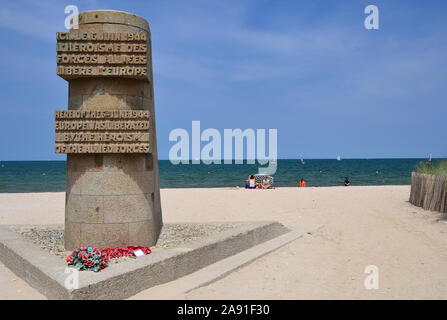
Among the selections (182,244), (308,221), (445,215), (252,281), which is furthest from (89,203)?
(445,215)

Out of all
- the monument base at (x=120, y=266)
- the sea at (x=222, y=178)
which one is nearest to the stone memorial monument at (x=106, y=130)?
the monument base at (x=120, y=266)

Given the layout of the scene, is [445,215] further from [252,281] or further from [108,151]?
[108,151]

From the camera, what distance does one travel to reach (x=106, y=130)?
7.86 meters

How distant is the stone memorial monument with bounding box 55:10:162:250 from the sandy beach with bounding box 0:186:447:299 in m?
1.87

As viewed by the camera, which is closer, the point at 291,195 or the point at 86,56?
the point at 86,56

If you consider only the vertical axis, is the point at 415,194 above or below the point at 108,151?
below

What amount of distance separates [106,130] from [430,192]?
1245 centimetres

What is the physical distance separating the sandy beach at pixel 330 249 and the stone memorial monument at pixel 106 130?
187 centimetres

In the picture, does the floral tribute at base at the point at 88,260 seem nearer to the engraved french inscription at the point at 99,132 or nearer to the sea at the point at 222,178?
the engraved french inscription at the point at 99,132

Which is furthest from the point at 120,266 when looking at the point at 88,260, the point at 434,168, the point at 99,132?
the point at 434,168

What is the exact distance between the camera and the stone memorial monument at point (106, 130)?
782 cm

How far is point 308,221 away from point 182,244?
652 centimetres

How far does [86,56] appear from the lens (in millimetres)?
7816

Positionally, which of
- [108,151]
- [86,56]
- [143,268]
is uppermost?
[86,56]
